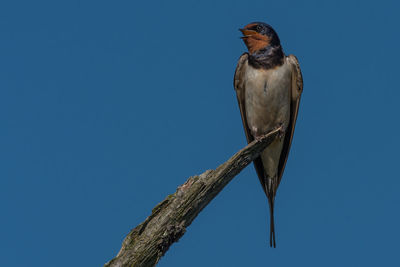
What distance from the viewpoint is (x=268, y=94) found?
318 inches

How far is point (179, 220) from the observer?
17.9ft

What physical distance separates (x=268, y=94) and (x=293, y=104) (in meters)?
0.68

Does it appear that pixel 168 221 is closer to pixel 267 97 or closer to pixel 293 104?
pixel 267 97

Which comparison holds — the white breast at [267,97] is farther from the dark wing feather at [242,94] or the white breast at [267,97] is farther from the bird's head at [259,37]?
the bird's head at [259,37]

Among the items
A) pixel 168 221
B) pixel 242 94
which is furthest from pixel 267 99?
pixel 168 221

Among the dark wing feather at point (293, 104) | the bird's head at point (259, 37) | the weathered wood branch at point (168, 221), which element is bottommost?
the weathered wood branch at point (168, 221)

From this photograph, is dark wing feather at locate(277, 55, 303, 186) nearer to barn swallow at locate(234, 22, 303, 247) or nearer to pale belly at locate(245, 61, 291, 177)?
barn swallow at locate(234, 22, 303, 247)

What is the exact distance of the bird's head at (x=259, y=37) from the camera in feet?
27.2

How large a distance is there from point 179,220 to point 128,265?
2.20 feet

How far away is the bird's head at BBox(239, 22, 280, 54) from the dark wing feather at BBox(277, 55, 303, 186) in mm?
381

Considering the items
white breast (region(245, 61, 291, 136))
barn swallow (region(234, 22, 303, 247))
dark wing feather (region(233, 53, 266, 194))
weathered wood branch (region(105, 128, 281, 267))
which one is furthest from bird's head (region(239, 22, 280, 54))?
weathered wood branch (region(105, 128, 281, 267))

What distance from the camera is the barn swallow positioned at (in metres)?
8.07

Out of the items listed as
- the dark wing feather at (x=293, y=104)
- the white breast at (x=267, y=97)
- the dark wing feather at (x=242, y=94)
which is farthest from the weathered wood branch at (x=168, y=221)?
the dark wing feather at (x=293, y=104)

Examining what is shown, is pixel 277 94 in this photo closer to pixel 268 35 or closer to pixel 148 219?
pixel 268 35
